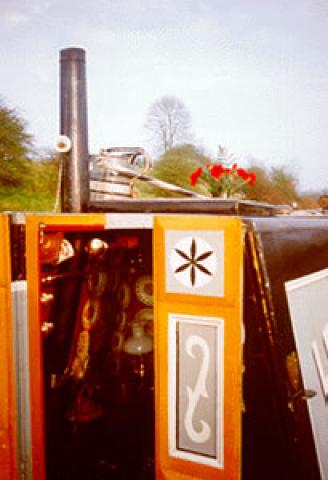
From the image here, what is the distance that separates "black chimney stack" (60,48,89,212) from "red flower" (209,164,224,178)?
1.64 metres

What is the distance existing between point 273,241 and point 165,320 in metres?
0.77

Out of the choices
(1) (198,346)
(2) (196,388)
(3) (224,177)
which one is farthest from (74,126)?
(2) (196,388)

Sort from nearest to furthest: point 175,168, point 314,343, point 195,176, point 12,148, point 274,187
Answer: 1. point 314,343
2. point 195,176
3. point 12,148
4. point 175,168
5. point 274,187

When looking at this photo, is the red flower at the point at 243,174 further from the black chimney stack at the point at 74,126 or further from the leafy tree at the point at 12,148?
the leafy tree at the point at 12,148

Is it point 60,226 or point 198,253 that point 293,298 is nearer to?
point 198,253

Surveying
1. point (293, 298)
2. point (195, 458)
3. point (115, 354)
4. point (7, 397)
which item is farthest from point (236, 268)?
point (115, 354)

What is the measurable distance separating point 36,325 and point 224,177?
132 inches

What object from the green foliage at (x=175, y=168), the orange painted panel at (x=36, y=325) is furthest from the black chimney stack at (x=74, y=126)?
the green foliage at (x=175, y=168)

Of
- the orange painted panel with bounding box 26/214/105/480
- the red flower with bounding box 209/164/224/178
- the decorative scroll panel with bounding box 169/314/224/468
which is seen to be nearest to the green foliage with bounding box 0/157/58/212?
the red flower with bounding box 209/164/224/178

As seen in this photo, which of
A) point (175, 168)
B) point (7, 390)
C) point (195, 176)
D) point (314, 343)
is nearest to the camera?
point (7, 390)

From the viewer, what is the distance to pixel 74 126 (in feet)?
15.2

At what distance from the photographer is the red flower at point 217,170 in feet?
18.0

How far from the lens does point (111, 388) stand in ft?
17.0

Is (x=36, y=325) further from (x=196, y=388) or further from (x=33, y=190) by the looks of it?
(x=33, y=190)
